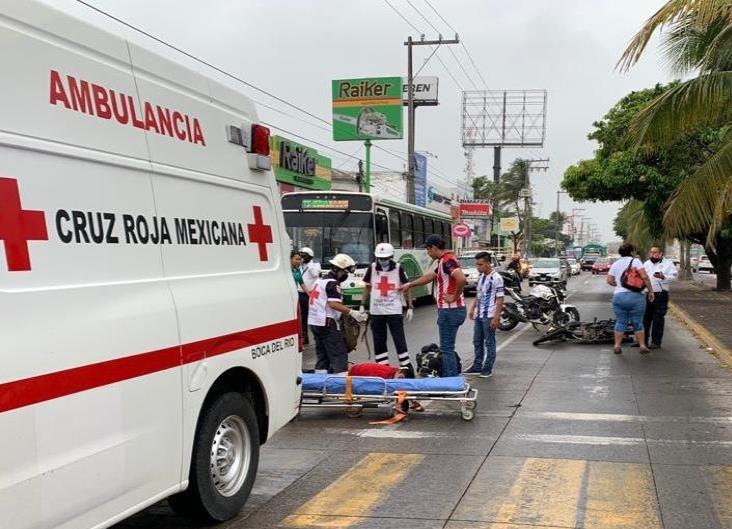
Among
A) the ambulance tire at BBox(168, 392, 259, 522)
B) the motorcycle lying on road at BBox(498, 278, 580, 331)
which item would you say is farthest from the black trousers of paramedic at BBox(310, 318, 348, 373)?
the motorcycle lying on road at BBox(498, 278, 580, 331)

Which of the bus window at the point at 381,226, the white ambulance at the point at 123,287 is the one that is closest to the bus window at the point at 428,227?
the bus window at the point at 381,226

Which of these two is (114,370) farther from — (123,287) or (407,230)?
(407,230)

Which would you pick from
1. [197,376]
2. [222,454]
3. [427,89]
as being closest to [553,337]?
[222,454]

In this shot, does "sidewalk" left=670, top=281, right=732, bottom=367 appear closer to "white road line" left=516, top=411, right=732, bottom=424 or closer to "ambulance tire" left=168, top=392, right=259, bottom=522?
"white road line" left=516, top=411, right=732, bottom=424

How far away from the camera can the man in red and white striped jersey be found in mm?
9086

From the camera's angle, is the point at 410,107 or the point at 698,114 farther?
the point at 410,107

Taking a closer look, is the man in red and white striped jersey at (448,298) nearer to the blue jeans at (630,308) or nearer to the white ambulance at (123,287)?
the blue jeans at (630,308)

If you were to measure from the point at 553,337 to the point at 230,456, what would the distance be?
10.4 m

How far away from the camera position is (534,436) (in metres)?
6.98

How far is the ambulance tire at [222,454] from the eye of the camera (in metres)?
4.35

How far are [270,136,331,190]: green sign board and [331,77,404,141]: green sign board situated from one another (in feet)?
11.0

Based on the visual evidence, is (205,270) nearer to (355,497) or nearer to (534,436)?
(355,497)

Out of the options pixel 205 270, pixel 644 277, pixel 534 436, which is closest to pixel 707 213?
pixel 644 277

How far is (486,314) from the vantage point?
1050 centimetres
